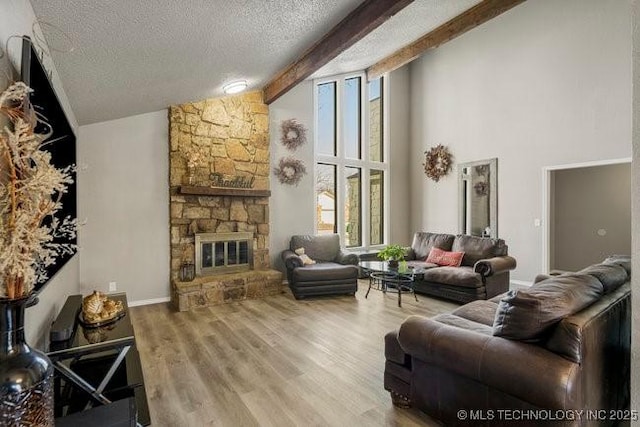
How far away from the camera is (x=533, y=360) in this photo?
1.54 metres

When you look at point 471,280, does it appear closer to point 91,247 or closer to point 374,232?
point 374,232

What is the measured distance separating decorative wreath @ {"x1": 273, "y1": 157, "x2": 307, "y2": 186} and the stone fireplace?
0.89ft

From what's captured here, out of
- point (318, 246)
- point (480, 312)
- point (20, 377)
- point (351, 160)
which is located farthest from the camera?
point (351, 160)

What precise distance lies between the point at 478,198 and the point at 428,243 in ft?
4.72

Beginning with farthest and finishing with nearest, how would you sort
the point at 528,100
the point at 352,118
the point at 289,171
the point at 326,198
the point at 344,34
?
the point at 352,118 → the point at 326,198 → the point at 289,171 → the point at 528,100 → the point at 344,34

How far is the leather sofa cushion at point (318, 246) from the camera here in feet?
17.8

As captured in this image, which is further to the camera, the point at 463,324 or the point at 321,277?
the point at 321,277

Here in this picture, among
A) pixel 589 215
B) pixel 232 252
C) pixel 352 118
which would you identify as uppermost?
pixel 352 118

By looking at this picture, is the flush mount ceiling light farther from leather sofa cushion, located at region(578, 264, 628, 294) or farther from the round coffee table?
leather sofa cushion, located at region(578, 264, 628, 294)

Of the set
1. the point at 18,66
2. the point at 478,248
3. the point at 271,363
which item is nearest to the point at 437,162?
the point at 478,248

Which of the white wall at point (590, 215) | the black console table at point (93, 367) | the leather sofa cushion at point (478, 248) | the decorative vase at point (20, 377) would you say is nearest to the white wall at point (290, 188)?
the leather sofa cushion at point (478, 248)

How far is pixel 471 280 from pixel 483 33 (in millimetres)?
4657

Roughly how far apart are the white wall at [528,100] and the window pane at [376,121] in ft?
3.32

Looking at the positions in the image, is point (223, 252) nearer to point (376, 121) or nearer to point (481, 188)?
point (376, 121)
